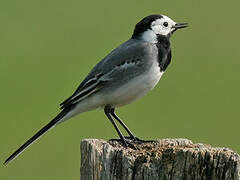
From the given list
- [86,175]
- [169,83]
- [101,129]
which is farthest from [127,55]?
[169,83]

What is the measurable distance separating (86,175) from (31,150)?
6.46 meters

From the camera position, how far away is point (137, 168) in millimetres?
4918

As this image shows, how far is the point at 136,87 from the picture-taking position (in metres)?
7.50

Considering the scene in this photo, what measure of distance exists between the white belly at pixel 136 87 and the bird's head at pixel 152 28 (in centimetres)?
59

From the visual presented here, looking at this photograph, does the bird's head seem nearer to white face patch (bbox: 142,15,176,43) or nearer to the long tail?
white face patch (bbox: 142,15,176,43)

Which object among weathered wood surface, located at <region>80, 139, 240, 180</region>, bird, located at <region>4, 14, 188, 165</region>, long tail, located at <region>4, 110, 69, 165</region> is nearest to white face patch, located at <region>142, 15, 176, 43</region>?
bird, located at <region>4, 14, 188, 165</region>

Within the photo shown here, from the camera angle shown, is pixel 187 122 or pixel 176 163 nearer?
pixel 176 163

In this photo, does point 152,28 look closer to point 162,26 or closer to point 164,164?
point 162,26

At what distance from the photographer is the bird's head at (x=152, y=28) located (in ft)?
26.3

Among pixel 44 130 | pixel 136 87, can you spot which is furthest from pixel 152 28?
pixel 44 130

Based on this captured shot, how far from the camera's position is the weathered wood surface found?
4.70m

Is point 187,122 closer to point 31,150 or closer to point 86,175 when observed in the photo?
point 31,150

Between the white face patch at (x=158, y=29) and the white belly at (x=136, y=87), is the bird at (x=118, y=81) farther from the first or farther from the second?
the white face patch at (x=158, y=29)

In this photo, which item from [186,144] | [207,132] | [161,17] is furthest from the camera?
[207,132]
